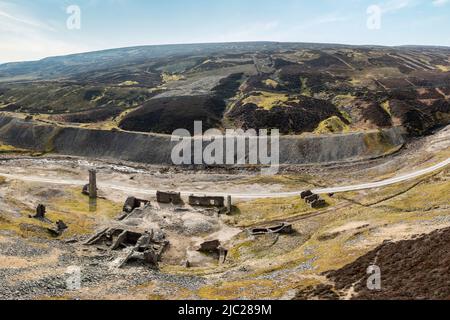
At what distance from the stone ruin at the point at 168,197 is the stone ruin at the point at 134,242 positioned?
72.5ft

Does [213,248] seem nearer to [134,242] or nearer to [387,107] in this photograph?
[134,242]

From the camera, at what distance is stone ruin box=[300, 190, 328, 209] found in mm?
78125

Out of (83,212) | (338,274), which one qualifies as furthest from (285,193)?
(338,274)

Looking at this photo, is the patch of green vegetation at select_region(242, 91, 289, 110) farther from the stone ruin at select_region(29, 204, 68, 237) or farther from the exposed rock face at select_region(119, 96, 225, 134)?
the stone ruin at select_region(29, 204, 68, 237)

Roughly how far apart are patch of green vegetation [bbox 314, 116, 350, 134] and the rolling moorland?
0.64 m

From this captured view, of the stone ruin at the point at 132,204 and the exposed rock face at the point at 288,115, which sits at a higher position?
the exposed rock face at the point at 288,115

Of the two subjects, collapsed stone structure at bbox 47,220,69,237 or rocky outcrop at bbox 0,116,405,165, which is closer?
collapsed stone structure at bbox 47,220,69,237

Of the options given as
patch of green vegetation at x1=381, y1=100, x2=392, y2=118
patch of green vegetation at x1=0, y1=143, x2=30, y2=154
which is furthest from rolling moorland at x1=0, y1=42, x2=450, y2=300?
patch of green vegetation at x1=0, y1=143, x2=30, y2=154

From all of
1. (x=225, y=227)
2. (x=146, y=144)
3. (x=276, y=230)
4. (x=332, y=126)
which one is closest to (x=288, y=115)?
(x=332, y=126)

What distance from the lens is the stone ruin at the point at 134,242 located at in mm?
49812

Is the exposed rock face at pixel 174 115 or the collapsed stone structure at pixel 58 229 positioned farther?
the exposed rock face at pixel 174 115

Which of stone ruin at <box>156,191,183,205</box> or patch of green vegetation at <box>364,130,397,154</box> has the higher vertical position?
patch of green vegetation at <box>364,130,397,154</box>
